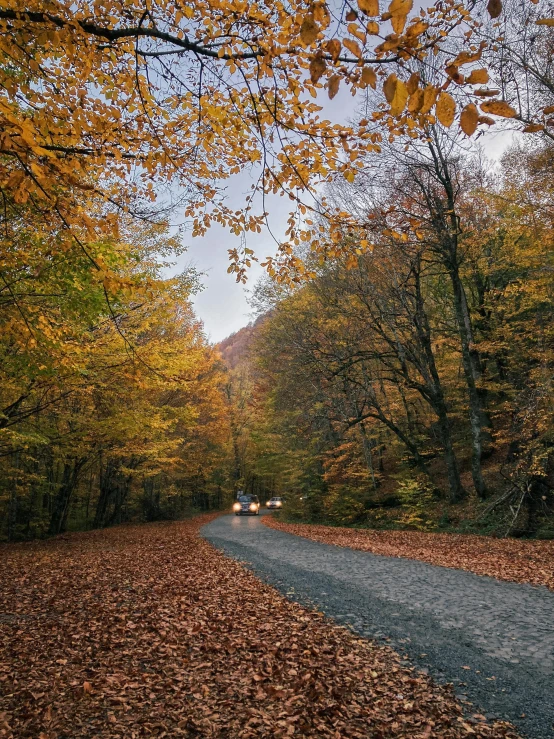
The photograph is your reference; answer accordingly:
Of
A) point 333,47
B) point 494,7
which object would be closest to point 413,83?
point 494,7

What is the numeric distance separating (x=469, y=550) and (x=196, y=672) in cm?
780

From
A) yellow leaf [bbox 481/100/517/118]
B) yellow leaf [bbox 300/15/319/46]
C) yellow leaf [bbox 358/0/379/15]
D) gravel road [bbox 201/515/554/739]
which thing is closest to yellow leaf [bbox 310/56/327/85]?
yellow leaf [bbox 300/15/319/46]

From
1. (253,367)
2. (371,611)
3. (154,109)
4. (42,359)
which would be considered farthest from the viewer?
(253,367)

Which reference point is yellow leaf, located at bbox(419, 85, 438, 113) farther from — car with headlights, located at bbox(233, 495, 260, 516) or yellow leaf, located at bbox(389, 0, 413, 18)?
car with headlights, located at bbox(233, 495, 260, 516)

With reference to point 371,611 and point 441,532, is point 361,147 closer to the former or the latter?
point 371,611

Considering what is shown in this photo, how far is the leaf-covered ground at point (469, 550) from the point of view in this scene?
24.6ft

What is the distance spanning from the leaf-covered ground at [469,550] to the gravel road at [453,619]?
0.53 meters

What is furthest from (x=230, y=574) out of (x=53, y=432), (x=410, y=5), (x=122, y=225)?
(x=122, y=225)

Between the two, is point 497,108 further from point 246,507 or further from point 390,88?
point 246,507

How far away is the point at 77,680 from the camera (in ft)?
12.5

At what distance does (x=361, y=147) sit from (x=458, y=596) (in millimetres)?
6183

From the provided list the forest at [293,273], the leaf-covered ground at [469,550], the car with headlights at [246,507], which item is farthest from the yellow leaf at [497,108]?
the car with headlights at [246,507]

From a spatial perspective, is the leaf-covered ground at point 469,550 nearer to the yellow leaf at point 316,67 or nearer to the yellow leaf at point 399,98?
the yellow leaf at point 399,98

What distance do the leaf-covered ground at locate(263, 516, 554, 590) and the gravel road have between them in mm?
530
